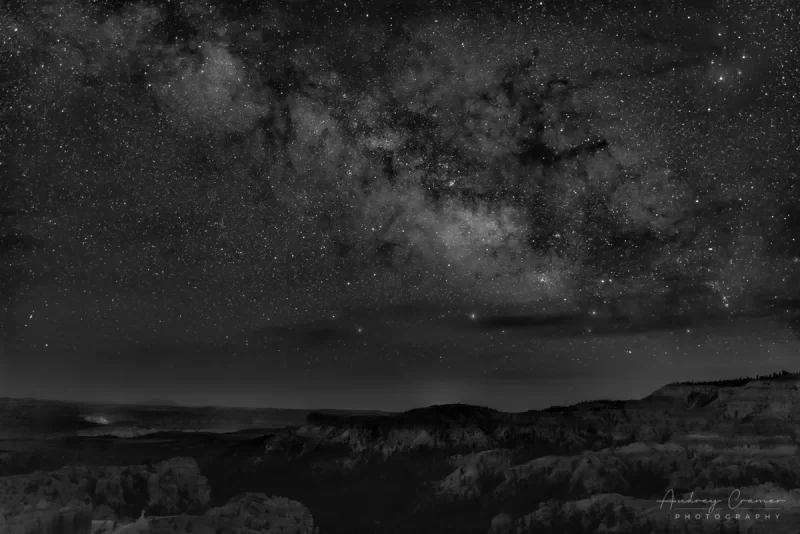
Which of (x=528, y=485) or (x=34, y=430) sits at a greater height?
(x=34, y=430)

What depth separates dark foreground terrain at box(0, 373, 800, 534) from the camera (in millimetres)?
73688

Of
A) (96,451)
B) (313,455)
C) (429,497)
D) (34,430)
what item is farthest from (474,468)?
(34,430)

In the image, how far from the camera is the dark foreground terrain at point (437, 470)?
73688 mm

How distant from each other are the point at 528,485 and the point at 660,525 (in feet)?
94.4

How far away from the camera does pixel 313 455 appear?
399 ft

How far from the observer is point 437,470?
4547 inches

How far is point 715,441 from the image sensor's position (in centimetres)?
8800

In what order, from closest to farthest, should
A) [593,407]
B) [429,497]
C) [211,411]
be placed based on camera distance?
[211,411]
[593,407]
[429,497]

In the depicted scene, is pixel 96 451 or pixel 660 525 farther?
pixel 96 451

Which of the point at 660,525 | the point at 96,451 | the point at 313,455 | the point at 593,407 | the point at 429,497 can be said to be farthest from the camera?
the point at 313,455

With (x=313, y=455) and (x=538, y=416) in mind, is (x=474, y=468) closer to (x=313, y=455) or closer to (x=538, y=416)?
(x=538, y=416)

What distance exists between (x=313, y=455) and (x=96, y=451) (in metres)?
45.2

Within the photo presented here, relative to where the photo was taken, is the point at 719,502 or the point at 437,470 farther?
the point at 437,470

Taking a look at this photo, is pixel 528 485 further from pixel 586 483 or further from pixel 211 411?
pixel 211 411
